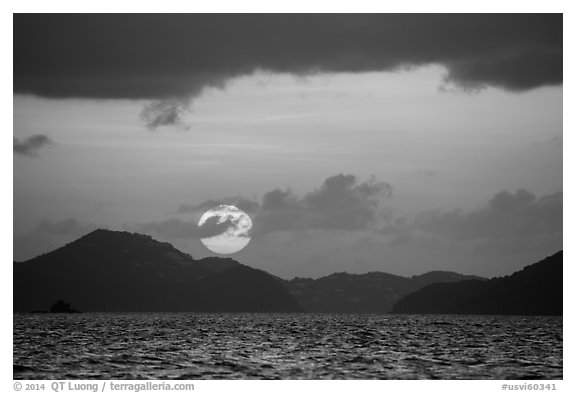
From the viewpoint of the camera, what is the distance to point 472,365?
75500 mm
